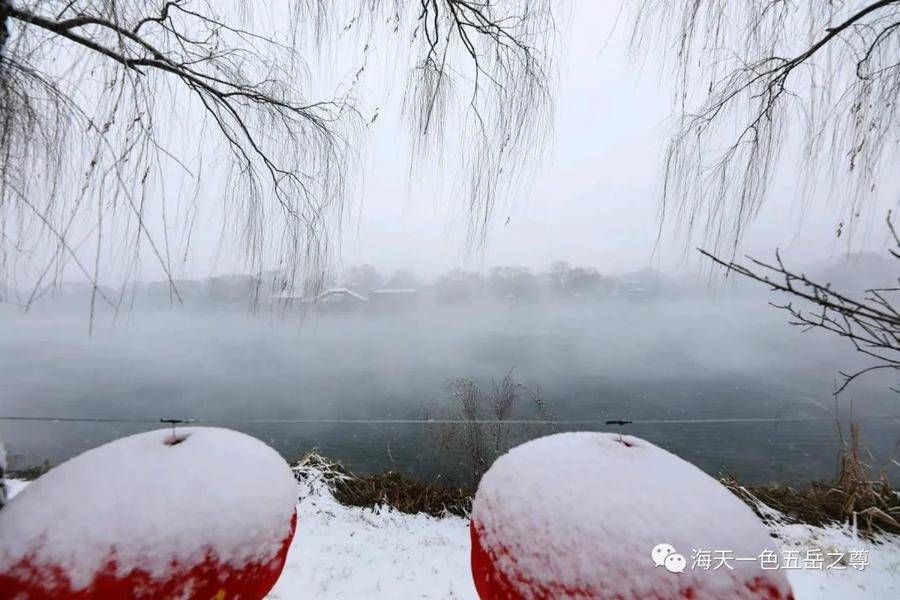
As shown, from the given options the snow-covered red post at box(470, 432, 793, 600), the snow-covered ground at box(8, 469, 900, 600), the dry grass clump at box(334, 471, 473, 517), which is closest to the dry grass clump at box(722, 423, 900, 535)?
the snow-covered ground at box(8, 469, 900, 600)

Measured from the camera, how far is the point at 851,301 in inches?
38.3

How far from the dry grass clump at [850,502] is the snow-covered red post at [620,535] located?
5820 millimetres

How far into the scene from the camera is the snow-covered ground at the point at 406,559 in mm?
3412

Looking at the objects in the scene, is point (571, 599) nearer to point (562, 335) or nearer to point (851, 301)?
point (851, 301)

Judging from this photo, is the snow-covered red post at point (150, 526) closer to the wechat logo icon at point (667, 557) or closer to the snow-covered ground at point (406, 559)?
the wechat logo icon at point (667, 557)

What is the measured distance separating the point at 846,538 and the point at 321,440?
39.8 m

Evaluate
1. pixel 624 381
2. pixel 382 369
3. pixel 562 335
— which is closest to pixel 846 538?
pixel 624 381

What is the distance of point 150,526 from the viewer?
2.27ft

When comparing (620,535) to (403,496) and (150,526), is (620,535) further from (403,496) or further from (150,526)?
(403,496)

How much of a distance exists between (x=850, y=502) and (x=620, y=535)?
6.67 m

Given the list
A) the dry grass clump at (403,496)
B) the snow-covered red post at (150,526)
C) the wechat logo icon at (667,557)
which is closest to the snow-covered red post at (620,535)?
the wechat logo icon at (667,557)

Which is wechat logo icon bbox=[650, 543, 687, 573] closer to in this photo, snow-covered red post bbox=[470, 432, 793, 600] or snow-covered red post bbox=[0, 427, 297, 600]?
snow-covered red post bbox=[470, 432, 793, 600]

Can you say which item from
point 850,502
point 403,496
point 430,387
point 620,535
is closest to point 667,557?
point 620,535

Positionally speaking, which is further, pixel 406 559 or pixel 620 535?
pixel 406 559
